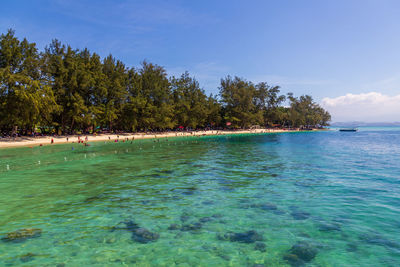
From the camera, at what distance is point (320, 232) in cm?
1042

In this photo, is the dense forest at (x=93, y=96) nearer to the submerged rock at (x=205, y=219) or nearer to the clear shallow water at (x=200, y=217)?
the clear shallow water at (x=200, y=217)

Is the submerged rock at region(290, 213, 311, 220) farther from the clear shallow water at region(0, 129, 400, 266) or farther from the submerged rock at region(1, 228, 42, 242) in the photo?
the submerged rock at region(1, 228, 42, 242)

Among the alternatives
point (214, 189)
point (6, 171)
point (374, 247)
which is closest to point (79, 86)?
point (6, 171)

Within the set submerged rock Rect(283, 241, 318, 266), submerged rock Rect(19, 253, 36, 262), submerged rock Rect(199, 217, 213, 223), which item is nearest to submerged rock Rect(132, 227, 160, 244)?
submerged rock Rect(199, 217, 213, 223)

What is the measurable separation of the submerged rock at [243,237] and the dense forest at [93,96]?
A: 52.0 metres

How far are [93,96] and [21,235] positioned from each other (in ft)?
223

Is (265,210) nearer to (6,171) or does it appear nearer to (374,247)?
(374,247)

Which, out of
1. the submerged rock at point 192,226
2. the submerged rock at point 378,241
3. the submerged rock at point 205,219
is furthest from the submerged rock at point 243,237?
the submerged rock at point 378,241

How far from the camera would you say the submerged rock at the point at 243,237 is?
9.73 metres

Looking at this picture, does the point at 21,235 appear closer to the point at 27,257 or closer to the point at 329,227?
the point at 27,257

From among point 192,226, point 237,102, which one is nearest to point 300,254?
point 192,226

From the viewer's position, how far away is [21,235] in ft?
33.4

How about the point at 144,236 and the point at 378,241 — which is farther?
the point at 144,236

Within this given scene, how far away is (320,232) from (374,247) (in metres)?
1.89
